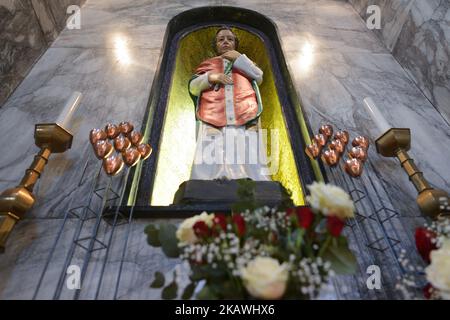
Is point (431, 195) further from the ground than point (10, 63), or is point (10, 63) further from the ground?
point (10, 63)

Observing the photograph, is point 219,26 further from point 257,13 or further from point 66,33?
point 66,33

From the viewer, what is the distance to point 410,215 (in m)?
2.33

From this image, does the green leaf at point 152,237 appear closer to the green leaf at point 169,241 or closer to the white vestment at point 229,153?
the green leaf at point 169,241

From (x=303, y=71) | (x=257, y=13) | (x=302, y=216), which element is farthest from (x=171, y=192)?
(x=257, y=13)

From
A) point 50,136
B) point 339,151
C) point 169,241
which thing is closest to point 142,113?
point 50,136

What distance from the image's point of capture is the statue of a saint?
2.71m

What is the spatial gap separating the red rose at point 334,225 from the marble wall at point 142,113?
2.48 ft

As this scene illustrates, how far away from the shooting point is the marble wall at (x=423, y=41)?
10.8 ft

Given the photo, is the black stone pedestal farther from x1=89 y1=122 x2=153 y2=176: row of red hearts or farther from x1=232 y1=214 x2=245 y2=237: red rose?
x1=232 y1=214 x2=245 y2=237: red rose

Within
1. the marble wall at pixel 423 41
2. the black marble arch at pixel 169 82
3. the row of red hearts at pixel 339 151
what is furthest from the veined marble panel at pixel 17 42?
the marble wall at pixel 423 41

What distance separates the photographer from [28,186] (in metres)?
A: 2.05

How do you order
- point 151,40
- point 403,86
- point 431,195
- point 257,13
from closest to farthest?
point 431,195, point 403,86, point 151,40, point 257,13

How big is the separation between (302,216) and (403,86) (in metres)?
2.74

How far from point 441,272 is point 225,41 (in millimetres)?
3194
